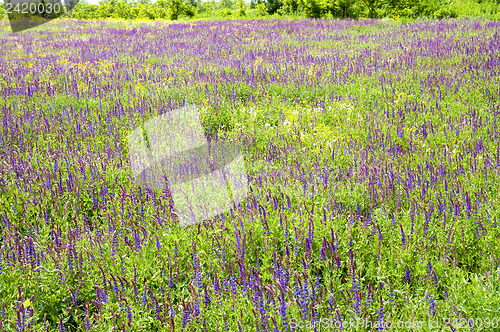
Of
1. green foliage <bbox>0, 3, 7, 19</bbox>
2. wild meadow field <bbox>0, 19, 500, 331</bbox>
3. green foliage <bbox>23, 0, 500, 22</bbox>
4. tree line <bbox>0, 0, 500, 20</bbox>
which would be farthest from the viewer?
Result: green foliage <bbox>0, 3, 7, 19</bbox>

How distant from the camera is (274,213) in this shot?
2.81m

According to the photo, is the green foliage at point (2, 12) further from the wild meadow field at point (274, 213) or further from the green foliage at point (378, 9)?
the wild meadow field at point (274, 213)

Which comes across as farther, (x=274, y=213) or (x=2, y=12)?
(x=2, y=12)

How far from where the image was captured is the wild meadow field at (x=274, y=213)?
198 cm

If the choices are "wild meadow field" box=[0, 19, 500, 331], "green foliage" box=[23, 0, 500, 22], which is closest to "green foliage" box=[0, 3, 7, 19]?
"green foliage" box=[23, 0, 500, 22]

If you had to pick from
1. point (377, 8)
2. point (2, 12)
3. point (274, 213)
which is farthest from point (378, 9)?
point (2, 12)

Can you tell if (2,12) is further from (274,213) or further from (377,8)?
(274,213)

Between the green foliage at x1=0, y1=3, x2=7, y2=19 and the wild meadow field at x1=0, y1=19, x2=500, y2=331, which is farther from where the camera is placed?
the green foliage at x1=0, y1=3, x2=7, y2=19

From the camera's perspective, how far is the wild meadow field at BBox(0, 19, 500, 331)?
1977 millimetres

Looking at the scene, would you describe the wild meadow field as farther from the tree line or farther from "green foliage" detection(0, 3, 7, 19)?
"green foliage" detection(0, 3, 7, 19)

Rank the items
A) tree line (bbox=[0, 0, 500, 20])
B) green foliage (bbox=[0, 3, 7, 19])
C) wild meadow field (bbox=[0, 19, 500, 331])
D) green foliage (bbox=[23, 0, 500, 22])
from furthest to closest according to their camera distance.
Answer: green foliage (bbox=[0, 3, 7, 19]) → tree line (bbox=[0, 0, 500, 20]) → green foliage (bbox=[23, 0, 500, 22]) → wild meadow field (bbox=[0, 19, 500, 331])

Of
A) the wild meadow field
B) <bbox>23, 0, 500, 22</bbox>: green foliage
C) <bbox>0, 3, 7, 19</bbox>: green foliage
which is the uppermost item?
<bbox>0, 3, 7, 19</bbox>: green foliage

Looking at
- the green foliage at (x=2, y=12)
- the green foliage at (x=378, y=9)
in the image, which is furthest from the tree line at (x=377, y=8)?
the green foliage at (x=2, y=12)

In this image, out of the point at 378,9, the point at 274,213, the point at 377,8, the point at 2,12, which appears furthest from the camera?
the point at 2,12
